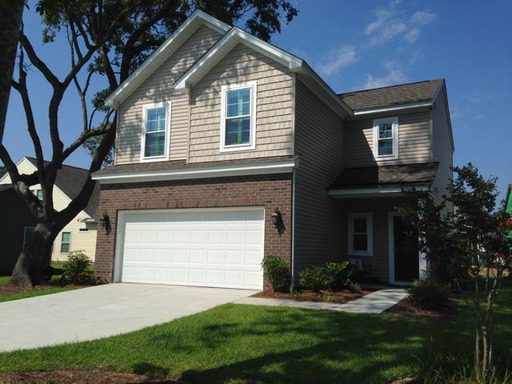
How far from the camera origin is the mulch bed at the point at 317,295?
450 inches

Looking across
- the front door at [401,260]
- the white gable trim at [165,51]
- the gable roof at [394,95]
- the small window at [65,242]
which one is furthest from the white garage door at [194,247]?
the small window at [65,242]

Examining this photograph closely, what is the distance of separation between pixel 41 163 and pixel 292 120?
956cm

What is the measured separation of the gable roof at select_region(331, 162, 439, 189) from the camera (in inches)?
566

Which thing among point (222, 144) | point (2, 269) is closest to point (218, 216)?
point (222, 144)

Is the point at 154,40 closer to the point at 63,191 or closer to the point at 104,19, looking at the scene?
the point at 104,19

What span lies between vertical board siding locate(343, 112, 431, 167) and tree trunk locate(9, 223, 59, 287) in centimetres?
1102

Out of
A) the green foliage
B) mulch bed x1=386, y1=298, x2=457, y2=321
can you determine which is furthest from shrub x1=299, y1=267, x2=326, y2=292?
mulch bed x1=386, y1=298, x2=457, y2=321

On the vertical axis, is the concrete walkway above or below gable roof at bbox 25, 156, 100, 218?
below

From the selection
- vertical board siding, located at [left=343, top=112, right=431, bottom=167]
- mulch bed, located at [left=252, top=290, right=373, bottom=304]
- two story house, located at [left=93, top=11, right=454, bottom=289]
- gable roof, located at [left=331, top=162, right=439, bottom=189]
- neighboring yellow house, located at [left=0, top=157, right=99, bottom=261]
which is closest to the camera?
mulch bed, located at [left=252, top=290, right=373, bottom=304]

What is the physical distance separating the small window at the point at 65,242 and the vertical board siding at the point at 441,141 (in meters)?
25.7

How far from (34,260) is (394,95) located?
1427 cm

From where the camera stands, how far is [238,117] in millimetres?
14180

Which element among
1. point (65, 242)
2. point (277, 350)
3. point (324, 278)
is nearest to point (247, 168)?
point (324, 278)

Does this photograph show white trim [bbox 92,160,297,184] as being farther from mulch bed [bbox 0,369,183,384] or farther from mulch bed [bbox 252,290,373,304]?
mulch bed [bbox 0,369,183,384]
